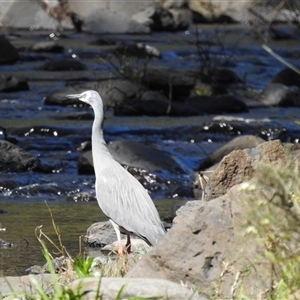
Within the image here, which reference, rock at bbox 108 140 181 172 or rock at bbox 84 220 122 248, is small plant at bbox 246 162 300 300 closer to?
rock at bbox 84 220 122 248

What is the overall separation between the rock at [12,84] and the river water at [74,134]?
175mm

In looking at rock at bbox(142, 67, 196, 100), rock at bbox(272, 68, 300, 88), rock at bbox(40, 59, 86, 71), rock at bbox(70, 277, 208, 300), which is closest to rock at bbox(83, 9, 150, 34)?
rock at bbox(40, 59, 86, 71)

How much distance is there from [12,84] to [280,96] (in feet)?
14.3

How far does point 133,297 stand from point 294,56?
1735 centimetres

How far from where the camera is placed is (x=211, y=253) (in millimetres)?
4195

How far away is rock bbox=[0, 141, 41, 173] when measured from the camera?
10805mm

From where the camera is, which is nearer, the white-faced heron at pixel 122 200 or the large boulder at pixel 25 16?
the white-faced heron at pixel 122 200

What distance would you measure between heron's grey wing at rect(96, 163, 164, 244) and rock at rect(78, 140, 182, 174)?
13.4 feet

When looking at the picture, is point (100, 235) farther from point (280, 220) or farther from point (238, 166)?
point (280, 220)

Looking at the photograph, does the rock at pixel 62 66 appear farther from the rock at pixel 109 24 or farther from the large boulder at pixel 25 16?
the large boulder at pixel 25 16

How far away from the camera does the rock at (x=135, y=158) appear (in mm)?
10758

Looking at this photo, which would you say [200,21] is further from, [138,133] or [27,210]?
[27,210]

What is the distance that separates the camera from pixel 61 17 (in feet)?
81.3

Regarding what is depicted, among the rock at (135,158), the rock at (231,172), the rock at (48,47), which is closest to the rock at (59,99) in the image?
the rock at (135,158)
